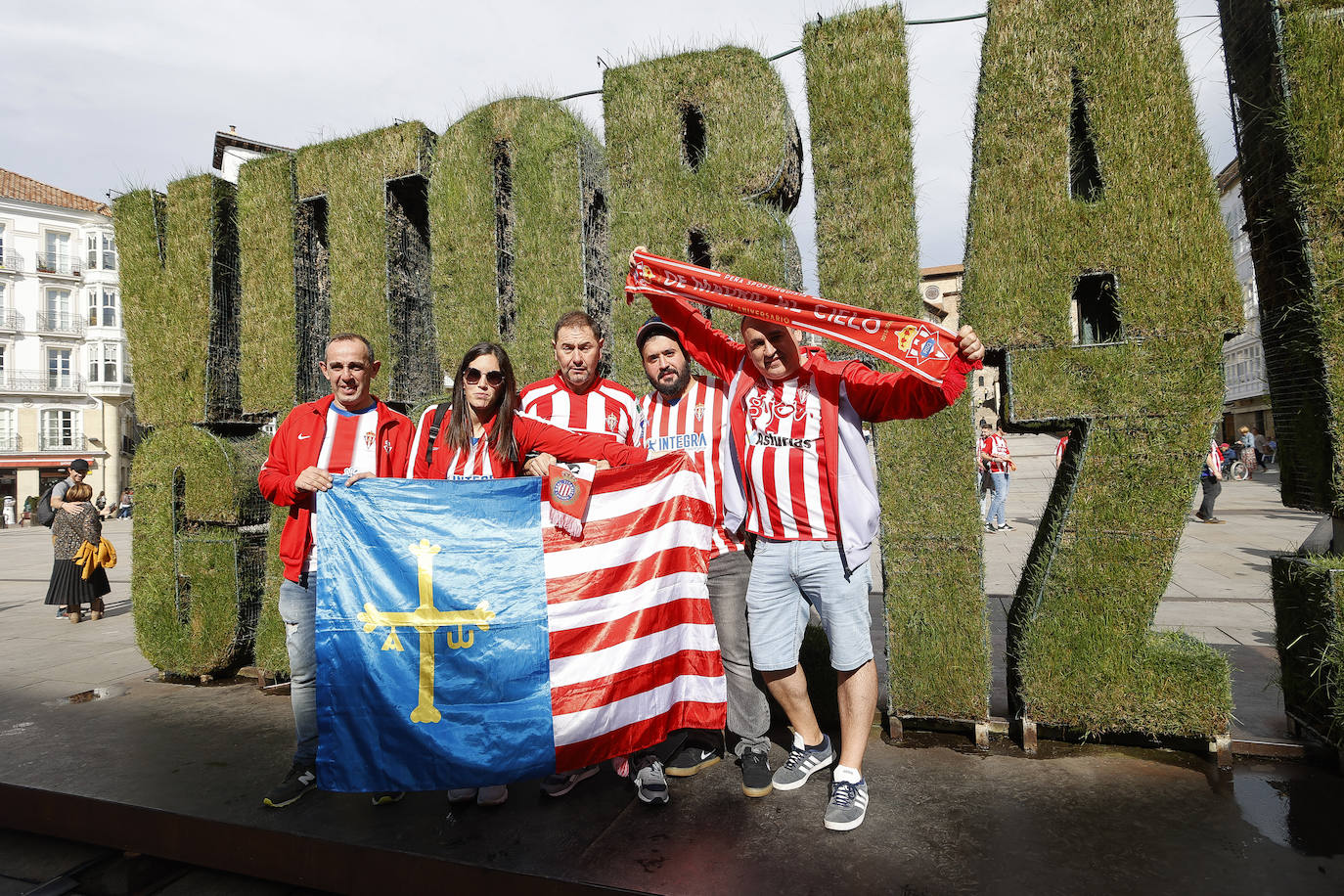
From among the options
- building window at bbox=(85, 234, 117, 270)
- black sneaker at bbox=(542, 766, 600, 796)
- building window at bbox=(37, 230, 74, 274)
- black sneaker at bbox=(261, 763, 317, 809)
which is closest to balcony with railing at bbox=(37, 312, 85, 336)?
building window at bbox=(37, 230, 74, 274)

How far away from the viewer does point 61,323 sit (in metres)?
45.6

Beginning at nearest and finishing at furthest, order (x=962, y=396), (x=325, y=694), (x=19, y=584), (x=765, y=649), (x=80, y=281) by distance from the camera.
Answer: (x=325, y=694)
(x=765, y=649)
(x=962, y=396)
(x=19, y=584)
(x=80, y=281)

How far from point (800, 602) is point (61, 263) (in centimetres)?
5693

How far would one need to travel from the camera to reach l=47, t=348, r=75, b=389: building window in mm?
44750

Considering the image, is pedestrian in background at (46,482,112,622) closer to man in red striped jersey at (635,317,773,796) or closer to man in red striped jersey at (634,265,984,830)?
man in red striped jersey at (635,317,773,796)

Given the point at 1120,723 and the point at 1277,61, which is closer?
the point at 1277,61

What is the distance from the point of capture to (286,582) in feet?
11.9

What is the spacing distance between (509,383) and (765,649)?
5.56 ft

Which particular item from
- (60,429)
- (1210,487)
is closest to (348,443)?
(1210,487)

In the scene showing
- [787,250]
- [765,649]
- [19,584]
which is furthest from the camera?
[19,584]

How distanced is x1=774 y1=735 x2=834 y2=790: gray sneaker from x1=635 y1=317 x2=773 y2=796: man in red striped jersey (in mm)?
99

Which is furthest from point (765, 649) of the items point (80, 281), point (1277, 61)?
point (80, 281)

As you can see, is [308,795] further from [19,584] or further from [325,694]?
[19,584]

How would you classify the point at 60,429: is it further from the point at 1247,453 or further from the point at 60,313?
the point at 1247,453
